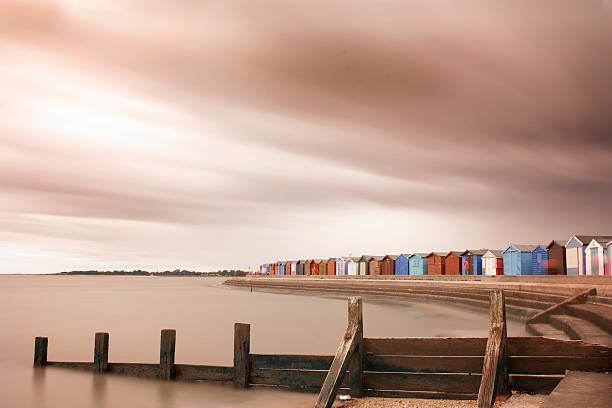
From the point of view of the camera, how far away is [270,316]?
42.6m

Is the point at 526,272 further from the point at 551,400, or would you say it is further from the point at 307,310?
the point at 551,400

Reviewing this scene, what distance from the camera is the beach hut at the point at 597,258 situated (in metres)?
49.3

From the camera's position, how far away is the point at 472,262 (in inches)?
3081

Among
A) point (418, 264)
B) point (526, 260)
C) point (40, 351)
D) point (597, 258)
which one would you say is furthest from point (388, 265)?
point (40, 351)

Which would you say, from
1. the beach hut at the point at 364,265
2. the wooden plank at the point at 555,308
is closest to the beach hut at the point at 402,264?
the beach hut at the point at 364,265

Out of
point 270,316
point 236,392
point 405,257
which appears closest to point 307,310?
point 270,316

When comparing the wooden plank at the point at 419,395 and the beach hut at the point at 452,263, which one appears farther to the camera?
the beach hut at the point at 452,263

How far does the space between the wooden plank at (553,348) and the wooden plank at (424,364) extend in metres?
0.66

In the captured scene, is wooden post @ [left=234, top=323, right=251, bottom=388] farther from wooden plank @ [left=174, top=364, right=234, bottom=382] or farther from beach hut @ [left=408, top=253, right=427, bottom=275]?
beach hut @ [left=408, top=253, right=427, bottom=275]

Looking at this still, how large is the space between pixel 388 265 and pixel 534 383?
92.2 meters

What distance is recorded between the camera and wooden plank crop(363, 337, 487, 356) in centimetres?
937

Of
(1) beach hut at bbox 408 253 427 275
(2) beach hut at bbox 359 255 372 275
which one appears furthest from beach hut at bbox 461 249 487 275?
(2) beach hut at bbox 359 255 372 275

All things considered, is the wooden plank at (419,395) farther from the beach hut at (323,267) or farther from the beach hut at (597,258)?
the beach hut at (323,267)

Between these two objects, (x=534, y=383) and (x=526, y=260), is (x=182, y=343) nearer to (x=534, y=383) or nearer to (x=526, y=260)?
(x=534, y=383)
